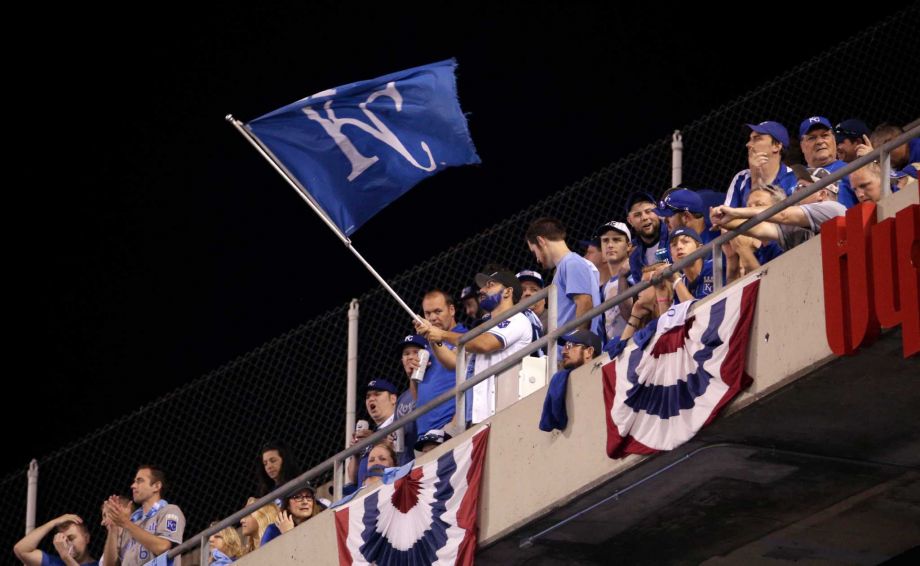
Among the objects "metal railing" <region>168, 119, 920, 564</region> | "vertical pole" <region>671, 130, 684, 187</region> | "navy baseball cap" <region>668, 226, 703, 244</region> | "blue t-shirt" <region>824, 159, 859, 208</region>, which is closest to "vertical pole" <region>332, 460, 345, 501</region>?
"metal railing" <region>168, 119, 920, 564</region>

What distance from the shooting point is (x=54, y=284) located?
19047 millimetres

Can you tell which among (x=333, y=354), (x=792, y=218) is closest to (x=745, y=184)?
(x=792, y=218)

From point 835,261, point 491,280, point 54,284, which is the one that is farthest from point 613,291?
point 54,284

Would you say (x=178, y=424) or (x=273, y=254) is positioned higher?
(x=273, y=254)

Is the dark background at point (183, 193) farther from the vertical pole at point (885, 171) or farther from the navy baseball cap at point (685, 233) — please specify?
the vertical pole at point (885, 171)

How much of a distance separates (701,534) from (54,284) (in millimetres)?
9933

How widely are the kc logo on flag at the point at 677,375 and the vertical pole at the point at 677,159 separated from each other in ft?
5.56

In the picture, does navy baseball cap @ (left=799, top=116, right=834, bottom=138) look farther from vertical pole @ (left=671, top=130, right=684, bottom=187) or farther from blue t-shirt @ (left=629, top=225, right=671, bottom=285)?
vertical pole @ (left=671, top=130, right=684, bottom=187)

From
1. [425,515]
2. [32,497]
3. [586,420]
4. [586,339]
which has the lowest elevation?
[586,420]

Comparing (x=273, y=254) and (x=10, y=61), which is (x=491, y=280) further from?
(x=10, y=61)

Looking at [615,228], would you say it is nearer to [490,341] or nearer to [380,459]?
[490,341]

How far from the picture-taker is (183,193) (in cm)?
1897

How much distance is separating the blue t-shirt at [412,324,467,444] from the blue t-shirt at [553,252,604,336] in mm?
1006

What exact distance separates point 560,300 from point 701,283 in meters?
1.04
